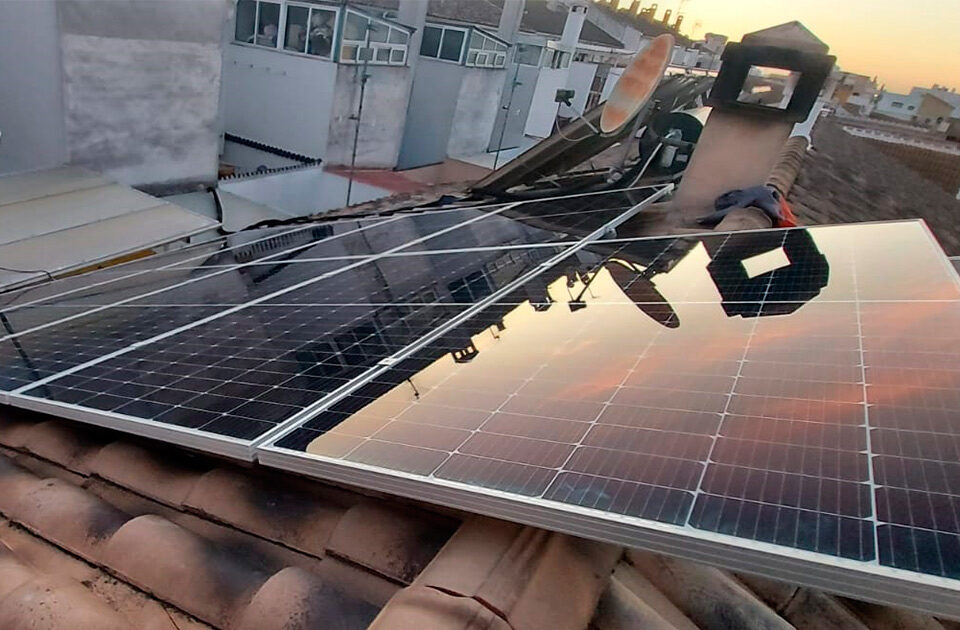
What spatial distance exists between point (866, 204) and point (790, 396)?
1077 cm

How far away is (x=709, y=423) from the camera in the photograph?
2615mm

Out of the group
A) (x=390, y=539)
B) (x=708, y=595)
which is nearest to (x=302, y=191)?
(x=390, y=539)

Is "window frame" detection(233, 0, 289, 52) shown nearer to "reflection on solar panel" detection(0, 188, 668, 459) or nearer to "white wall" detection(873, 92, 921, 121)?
"reflection on solar panel" detection(0, 188, 668, 459)

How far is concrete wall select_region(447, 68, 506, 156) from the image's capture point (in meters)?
30.8

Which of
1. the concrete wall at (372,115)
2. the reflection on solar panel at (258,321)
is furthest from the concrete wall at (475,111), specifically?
the reflection on solar panel at (258,321)

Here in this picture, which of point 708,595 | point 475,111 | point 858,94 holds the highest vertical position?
point 858,94

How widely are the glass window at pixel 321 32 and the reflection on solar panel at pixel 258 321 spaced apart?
15.0 m

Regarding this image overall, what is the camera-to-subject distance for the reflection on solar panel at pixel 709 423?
1915 mm

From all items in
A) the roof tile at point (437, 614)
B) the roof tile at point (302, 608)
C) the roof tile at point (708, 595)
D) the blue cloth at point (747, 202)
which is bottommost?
the roof tile at point (302, 608)

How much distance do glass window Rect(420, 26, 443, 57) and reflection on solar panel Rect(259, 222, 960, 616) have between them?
27987 millimetres

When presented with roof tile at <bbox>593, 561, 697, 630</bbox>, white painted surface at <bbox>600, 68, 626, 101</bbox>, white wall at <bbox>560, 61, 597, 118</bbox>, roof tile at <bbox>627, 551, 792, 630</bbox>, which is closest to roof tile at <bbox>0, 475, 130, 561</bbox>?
roof tile at <bbox>593, 561, 697, 630</bbox>

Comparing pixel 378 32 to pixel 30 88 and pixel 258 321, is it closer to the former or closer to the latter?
pixel 30 88

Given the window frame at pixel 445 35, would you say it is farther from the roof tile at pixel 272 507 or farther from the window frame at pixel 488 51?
the roof tile at pixel 272 507

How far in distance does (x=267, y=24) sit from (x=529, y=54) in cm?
1768
